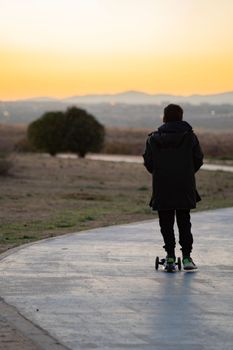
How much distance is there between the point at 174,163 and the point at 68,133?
58.3 meters

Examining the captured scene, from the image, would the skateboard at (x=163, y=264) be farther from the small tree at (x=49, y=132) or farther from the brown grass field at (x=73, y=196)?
the small tree at (x=49, y=132)

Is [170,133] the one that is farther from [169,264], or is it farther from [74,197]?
[74,197]

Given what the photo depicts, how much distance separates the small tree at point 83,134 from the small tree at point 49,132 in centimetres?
44

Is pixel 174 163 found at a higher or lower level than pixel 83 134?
higher

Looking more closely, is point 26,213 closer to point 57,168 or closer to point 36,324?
point 36,324

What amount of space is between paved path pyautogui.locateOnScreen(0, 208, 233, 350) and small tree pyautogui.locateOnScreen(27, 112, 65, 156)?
55089 millimetres

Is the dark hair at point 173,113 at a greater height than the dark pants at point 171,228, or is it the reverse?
the dark hair at point 173,113

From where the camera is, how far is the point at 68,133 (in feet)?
233

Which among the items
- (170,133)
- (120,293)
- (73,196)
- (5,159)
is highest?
(170,133)

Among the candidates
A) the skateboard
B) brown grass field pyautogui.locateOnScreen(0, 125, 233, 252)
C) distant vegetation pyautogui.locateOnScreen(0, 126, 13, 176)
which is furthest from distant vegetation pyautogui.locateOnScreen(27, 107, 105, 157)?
the skateboard

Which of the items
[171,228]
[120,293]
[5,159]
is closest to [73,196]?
[5,159]

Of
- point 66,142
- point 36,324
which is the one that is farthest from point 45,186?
point 66,142

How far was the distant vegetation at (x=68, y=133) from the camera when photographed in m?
70.6

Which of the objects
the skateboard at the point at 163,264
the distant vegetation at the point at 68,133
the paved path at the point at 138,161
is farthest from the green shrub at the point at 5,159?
the skateboard at the point at 163,264
